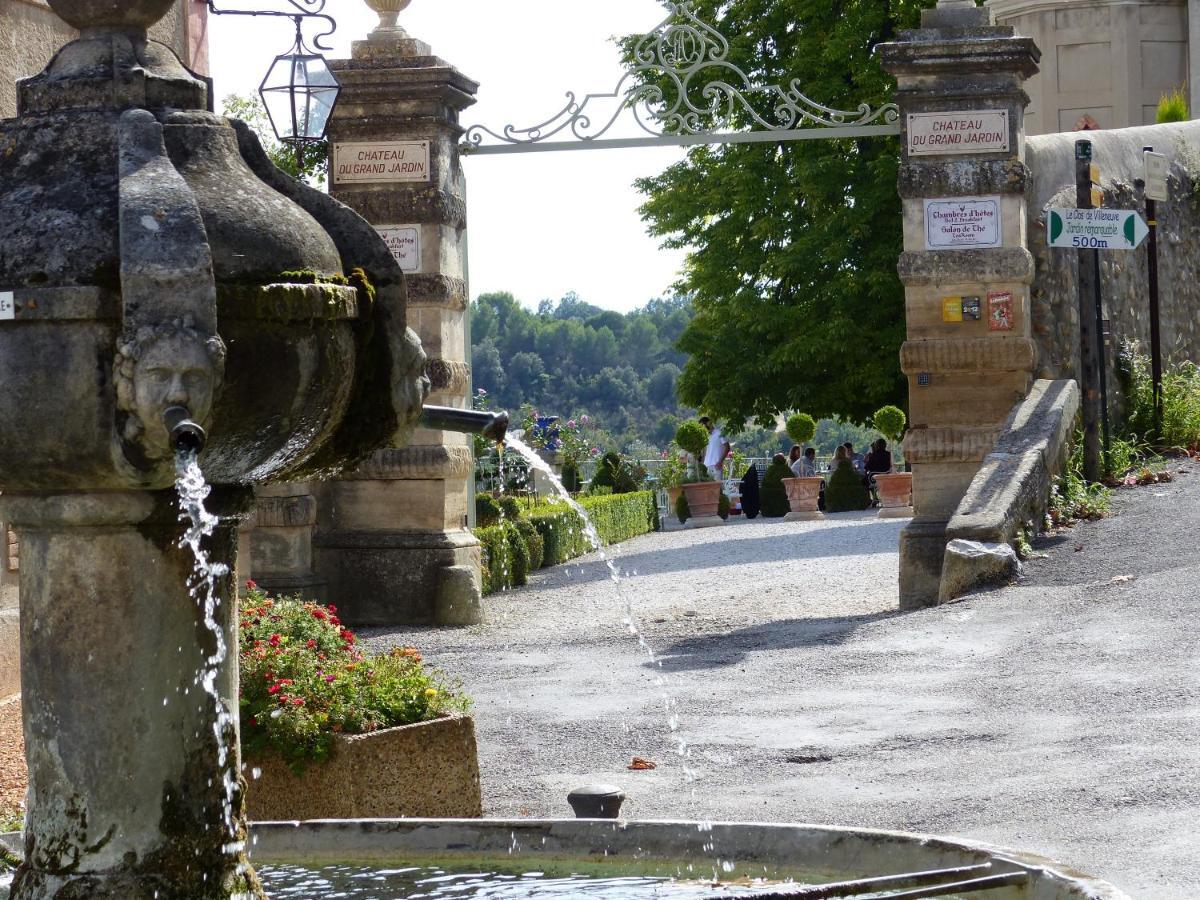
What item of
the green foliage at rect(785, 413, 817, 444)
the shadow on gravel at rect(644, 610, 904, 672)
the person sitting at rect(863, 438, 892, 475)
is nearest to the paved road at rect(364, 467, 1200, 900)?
the shadow on gravel at rect(644, 610, 904, 672)

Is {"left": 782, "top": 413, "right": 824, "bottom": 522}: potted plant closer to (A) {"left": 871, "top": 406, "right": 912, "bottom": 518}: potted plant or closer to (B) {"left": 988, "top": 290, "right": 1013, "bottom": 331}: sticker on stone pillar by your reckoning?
(A) {"left": 871, "top": 406, "right": 912, "bottom": 518}: potted plant

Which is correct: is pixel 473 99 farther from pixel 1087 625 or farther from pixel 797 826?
pixel 797 826

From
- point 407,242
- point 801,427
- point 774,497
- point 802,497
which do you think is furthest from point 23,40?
point 801,427

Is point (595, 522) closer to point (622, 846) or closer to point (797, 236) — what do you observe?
point (797, 236)

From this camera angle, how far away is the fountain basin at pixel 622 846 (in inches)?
169

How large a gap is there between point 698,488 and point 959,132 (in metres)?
14.1

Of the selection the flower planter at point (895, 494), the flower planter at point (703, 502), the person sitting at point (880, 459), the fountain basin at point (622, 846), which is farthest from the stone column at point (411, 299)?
the person sitting at point (880, 459)

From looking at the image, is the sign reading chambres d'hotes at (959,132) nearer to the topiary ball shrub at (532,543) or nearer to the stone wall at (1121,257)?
the stone wall at (1121,257)

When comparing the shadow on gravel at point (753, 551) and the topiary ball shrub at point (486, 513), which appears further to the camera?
the topiary ball shrub at point (486, 513)

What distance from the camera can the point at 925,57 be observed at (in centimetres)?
1308

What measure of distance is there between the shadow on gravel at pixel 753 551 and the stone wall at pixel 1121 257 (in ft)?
11.7

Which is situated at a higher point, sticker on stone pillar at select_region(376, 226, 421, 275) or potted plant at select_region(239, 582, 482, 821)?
sticker on stone pillar at select_region(376, 226, 421, 275)

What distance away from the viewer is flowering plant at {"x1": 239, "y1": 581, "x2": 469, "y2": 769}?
6.53m

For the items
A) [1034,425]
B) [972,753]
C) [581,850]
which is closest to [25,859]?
[581,850]
